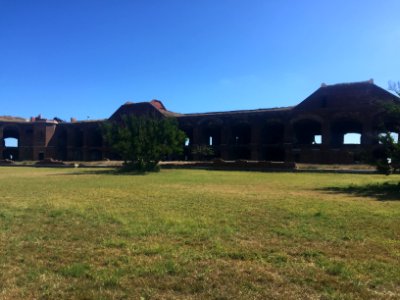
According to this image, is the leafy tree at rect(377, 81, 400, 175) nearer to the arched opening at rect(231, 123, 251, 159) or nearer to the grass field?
the grass field

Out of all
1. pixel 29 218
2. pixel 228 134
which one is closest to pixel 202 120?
pixel 228 134

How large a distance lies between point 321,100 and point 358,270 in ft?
115

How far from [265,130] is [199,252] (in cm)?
3781

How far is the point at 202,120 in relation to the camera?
43.7m

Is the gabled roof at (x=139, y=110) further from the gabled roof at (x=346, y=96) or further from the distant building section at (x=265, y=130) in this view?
the gabled roof at (x=346, y=96)

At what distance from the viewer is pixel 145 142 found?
2622 cm

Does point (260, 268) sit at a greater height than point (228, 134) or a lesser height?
lesser

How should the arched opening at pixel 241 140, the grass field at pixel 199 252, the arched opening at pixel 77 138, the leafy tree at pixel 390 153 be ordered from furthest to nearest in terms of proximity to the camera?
the arched opening at pixel 77 138 < the arched opening at pixel 241 140 < the leafy tree at pixel 390 153 < the grass field at pixel 199 252

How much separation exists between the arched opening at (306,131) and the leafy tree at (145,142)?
1575 centimetres

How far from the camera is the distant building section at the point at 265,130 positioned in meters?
34.8

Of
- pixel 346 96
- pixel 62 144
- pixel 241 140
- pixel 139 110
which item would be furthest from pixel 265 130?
pixel 62 144

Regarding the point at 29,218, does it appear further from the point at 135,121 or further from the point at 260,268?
the point at 135,121

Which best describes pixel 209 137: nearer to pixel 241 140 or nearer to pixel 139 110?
pixel 241 140

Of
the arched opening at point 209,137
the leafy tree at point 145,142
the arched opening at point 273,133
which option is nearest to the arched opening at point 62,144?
the arched opening at point 209,137
